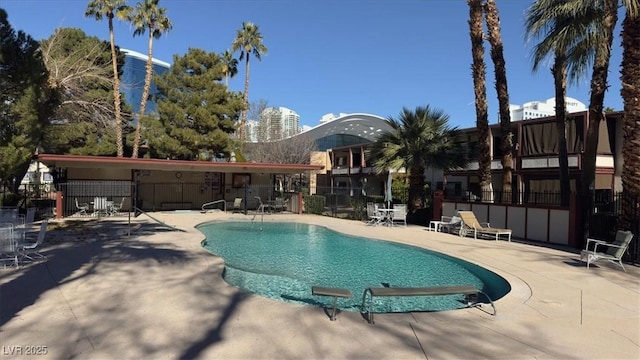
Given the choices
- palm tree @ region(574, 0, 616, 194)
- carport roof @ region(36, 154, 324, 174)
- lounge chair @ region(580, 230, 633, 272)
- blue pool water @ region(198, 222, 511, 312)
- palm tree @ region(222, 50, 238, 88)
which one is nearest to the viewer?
blue pool water @ region(198, 222, 511, 312)

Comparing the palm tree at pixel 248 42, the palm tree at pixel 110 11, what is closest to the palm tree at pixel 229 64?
the palm tree at pixel 248 42

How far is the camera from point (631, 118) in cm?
1029

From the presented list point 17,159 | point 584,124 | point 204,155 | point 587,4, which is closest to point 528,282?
point 587,4

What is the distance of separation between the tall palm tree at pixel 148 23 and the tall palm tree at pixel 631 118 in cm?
2821

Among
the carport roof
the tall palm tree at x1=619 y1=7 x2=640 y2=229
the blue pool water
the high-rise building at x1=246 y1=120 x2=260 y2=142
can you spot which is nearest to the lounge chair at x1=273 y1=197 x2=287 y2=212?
the carport roof

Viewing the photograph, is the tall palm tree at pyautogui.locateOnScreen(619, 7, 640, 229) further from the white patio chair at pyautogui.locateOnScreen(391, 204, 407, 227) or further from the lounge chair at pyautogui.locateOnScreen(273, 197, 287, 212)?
the lounge chair at pyautogui.locateOnScreen(273, 197, 287, 212)

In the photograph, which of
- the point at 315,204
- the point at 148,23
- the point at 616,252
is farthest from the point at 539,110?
the point at 616,252

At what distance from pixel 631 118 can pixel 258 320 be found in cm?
1030

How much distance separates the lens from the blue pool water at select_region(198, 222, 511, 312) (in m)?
7.66

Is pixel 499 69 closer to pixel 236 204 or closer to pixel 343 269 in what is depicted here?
pixel 343 269

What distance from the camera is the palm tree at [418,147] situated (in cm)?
1817

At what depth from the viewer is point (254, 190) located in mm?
27344

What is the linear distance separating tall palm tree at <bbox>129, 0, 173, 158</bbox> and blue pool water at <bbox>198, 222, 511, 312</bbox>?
770 inches

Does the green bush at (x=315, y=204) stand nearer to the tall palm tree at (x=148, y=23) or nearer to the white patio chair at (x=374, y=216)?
the white patio chair at (x=374, y=216)
